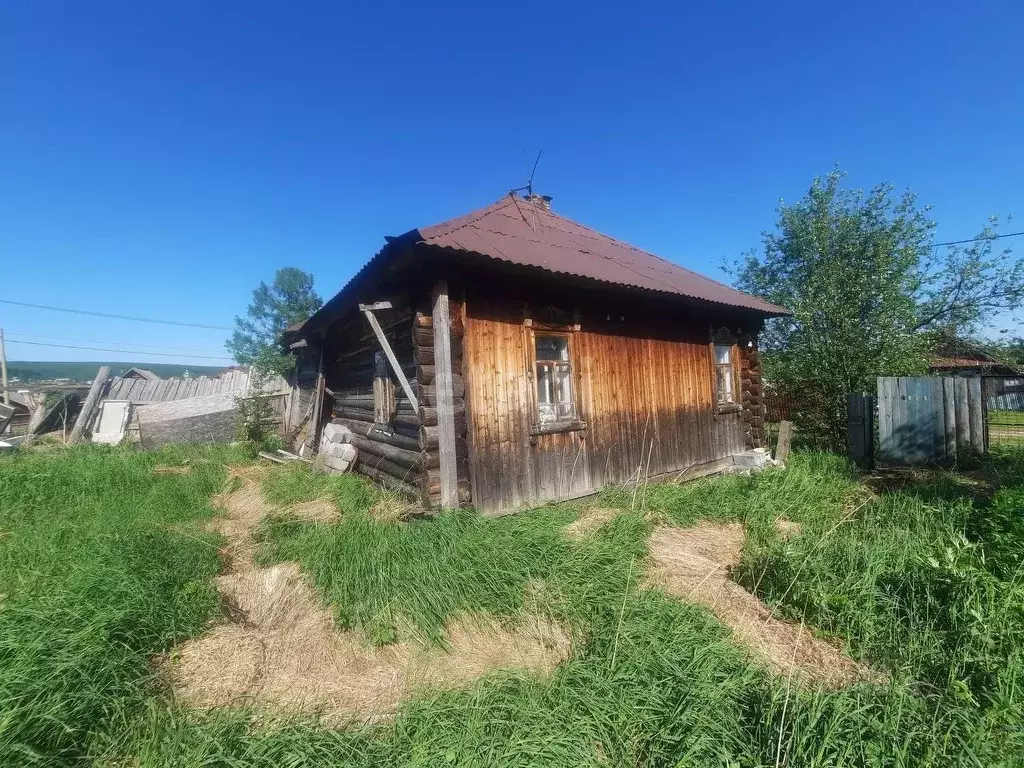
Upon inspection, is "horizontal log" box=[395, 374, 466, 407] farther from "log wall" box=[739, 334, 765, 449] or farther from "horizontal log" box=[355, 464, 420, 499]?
"log wall" box=[739, 334, 765, 449]

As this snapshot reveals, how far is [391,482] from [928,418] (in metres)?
9.24

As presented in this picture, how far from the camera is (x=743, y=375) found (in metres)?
9.21

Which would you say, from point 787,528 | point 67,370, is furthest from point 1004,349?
point 67,370

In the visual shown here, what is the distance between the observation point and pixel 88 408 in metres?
11.7

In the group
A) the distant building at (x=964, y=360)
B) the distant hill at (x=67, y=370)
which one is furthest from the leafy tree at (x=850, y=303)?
the distant hill at (x=67, y=370)

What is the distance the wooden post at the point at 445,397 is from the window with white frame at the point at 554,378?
1.38m

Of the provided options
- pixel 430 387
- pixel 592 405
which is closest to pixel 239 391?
pixel 430 387

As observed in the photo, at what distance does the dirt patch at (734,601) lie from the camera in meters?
2.79

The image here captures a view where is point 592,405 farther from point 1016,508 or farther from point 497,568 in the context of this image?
point 1016,508

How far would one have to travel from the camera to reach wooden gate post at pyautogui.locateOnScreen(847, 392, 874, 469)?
831 centimetres

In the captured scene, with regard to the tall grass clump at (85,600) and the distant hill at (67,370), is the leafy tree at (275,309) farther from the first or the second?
the tall grass clump at (85,600)

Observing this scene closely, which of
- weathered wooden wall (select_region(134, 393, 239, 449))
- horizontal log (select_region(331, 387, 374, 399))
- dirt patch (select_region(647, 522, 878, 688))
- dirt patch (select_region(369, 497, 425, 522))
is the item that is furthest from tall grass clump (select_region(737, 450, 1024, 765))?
weathered wooden wall (select_region(134, 393, 239, 449))

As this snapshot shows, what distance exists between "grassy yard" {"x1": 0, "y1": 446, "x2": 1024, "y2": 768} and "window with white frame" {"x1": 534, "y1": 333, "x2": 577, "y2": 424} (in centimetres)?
148

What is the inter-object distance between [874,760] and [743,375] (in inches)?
Answer: 324
